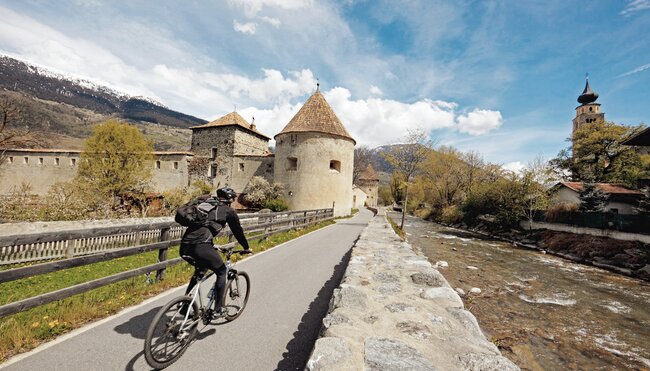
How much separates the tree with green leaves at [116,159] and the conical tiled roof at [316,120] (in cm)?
1520

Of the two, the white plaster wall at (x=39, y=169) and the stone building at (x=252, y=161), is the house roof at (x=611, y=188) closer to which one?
the stone building at (x=252, y=161)

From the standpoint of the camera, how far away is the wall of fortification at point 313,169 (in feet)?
82.3

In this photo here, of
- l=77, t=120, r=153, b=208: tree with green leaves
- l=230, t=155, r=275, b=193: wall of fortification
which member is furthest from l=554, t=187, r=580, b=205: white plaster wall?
l=77, t=120, r=153, b=208: tree with green leaves

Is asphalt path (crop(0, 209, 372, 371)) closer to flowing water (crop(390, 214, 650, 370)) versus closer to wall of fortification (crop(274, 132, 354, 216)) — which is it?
flowing water (crop(390, 214, 650, 370))

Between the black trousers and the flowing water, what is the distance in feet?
15.3

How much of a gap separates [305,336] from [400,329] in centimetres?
124

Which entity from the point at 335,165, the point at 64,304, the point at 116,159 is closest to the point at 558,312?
the point at 64,304

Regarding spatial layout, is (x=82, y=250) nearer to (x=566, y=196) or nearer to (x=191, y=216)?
(x=191, y=216)

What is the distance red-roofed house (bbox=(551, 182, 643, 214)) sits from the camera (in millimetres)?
19172

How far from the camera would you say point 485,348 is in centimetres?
266

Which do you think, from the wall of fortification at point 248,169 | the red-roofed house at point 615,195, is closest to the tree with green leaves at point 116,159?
the wall of fortification at point 248,169

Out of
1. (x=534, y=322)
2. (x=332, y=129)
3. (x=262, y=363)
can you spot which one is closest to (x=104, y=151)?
(x=332, y=129)

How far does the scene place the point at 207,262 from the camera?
344 cm

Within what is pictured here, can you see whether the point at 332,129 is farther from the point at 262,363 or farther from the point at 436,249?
the point at 262,363
